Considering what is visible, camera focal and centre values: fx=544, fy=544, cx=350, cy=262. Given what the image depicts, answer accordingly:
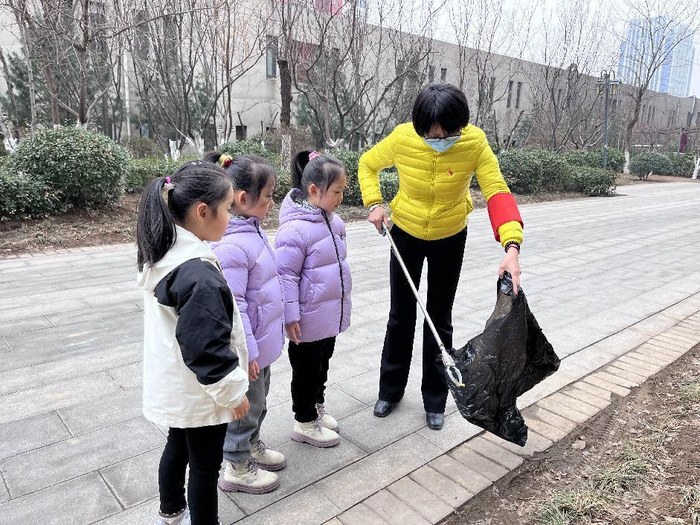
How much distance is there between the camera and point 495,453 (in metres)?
2.43

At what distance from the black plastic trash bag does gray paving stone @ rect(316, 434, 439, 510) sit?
1.20 ft

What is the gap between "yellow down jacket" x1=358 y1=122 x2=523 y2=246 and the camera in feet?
7.76

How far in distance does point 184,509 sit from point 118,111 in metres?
16.2

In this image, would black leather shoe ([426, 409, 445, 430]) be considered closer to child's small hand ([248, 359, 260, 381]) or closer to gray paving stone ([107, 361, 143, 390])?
child's small hand ([248, 359, 260, 381])

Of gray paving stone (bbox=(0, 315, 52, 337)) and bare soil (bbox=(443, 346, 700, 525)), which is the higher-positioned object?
bare soil (bbox=(443, 346, 700, 525))

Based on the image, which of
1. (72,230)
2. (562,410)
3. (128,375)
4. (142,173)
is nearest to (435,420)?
(562,410)

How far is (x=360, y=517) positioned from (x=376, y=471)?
30 cm

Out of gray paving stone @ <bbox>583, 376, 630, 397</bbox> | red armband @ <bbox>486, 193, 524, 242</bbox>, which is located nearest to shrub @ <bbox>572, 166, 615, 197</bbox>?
gray paving stone @ <bbox>583, 376, 630, 397</bbox>

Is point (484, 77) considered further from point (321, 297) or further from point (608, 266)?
point (321, 297)

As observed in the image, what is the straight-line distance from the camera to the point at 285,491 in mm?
2113

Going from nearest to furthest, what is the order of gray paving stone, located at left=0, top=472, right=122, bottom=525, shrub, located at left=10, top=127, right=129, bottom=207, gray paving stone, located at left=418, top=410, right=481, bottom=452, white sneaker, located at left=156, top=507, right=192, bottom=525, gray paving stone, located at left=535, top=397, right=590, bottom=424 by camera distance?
white sneaker, located at left=156, top=507, right=192, bottom=525 < gray paving stone, located at left=0, top=472, right=122, bottom=525 < gray paving stone, located at left=418, top=410, right=481, bottom=452 < gray paving stone, located at left=535, top=397, right=590, bottom=424 < shrub, located at left=10, top=127, right=129, bottom=207

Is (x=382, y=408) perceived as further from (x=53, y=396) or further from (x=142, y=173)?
(x=142, y=173)

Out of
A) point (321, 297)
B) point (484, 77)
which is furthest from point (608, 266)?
point (484, 77)

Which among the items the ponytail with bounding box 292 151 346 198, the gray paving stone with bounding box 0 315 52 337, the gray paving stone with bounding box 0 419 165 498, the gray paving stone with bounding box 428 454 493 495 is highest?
the ponytail with bounding box 292 151 346 198
